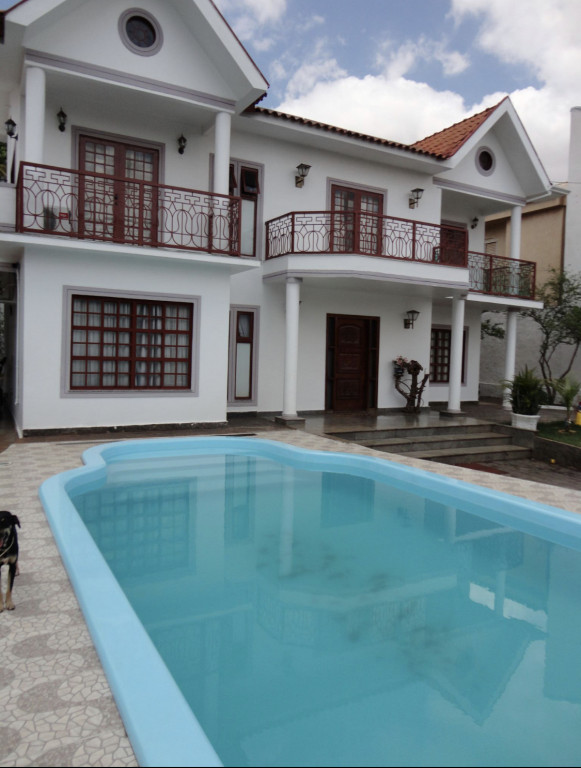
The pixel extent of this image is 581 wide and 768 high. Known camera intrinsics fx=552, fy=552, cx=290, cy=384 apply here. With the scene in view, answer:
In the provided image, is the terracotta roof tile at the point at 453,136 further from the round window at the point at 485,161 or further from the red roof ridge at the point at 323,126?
the red roof ridge at the point at 323,126

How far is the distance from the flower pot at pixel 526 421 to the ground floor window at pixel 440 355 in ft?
12.9

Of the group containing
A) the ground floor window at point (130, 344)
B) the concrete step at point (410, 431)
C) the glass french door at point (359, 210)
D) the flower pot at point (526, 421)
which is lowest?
the concrete step at point (410, 431)

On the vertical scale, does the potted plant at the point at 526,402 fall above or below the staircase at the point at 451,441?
above

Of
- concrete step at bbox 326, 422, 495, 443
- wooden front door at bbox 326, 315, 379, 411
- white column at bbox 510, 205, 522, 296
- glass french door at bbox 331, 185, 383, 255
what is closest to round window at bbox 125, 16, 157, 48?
→ glass french door at bbox 331, 185, 383, 255

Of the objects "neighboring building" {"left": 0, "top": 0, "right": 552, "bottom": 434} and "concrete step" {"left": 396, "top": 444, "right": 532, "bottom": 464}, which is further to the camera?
"concrete step" {"left": 396, "top": 444, "right": 532, "bottom": 464}

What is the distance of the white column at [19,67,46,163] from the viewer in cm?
902

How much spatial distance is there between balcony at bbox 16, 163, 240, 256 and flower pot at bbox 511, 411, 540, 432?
731 centimetres

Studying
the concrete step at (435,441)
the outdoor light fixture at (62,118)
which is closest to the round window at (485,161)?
the concrete step at (435,441)

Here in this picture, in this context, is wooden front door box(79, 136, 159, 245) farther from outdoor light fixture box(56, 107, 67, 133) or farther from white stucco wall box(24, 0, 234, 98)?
white stucco wall box(24, 0, 234, 98)

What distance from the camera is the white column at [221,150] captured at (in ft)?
35.6

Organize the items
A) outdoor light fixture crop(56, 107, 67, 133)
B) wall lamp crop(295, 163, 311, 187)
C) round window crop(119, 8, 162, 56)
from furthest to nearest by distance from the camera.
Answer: wall lamp crop(295, 163, 311, 187), outdoor light fixture crop(56, 107, 67, 133), round window crop(119, 8, 162, 56)

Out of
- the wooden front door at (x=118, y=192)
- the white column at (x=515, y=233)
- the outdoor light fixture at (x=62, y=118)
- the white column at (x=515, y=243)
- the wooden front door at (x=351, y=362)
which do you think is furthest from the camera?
the white column at (x=515, y=233)

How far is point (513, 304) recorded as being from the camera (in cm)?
1547

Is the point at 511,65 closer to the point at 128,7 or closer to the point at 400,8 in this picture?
the point at 400,8
